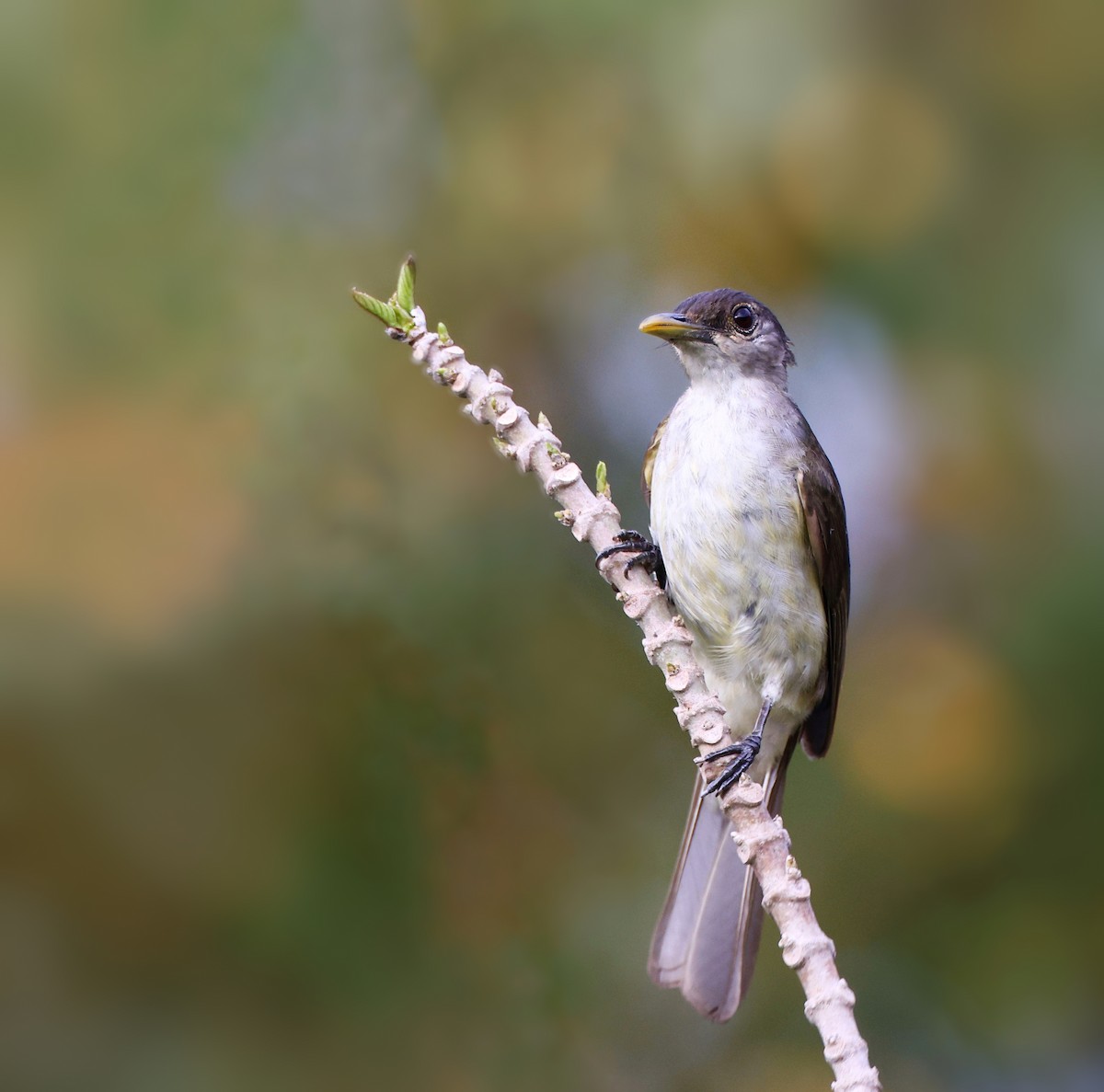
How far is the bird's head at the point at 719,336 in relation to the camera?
2977 millimetres

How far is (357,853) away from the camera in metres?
3.62

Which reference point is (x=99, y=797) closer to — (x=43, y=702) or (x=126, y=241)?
(x=43, y=702)

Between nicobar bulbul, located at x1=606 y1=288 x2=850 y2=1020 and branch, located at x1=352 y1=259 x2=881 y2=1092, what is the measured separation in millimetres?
612

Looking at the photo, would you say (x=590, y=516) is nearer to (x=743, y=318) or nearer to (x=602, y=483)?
(x=602, y=483)

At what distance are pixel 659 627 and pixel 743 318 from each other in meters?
1.23

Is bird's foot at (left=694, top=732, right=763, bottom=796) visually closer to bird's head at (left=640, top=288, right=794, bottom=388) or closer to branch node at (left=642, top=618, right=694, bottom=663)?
branch node at (left=642, top=618, right=694, bottom=663)

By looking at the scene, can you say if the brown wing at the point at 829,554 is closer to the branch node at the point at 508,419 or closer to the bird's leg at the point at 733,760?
the bird's leg at the point at 733,760

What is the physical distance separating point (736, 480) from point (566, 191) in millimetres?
1690

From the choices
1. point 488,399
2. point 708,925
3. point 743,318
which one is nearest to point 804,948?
point 488,399

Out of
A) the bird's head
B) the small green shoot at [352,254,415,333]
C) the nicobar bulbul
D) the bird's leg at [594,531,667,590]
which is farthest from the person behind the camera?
the bird's head

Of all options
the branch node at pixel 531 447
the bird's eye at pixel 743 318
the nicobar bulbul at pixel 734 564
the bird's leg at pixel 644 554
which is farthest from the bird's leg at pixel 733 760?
the bird's eye at pixel 743 318

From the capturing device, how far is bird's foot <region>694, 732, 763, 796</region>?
1988 millimetres

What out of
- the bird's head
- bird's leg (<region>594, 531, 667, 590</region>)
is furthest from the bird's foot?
the bird's head

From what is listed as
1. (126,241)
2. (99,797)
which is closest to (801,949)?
(99,797)
